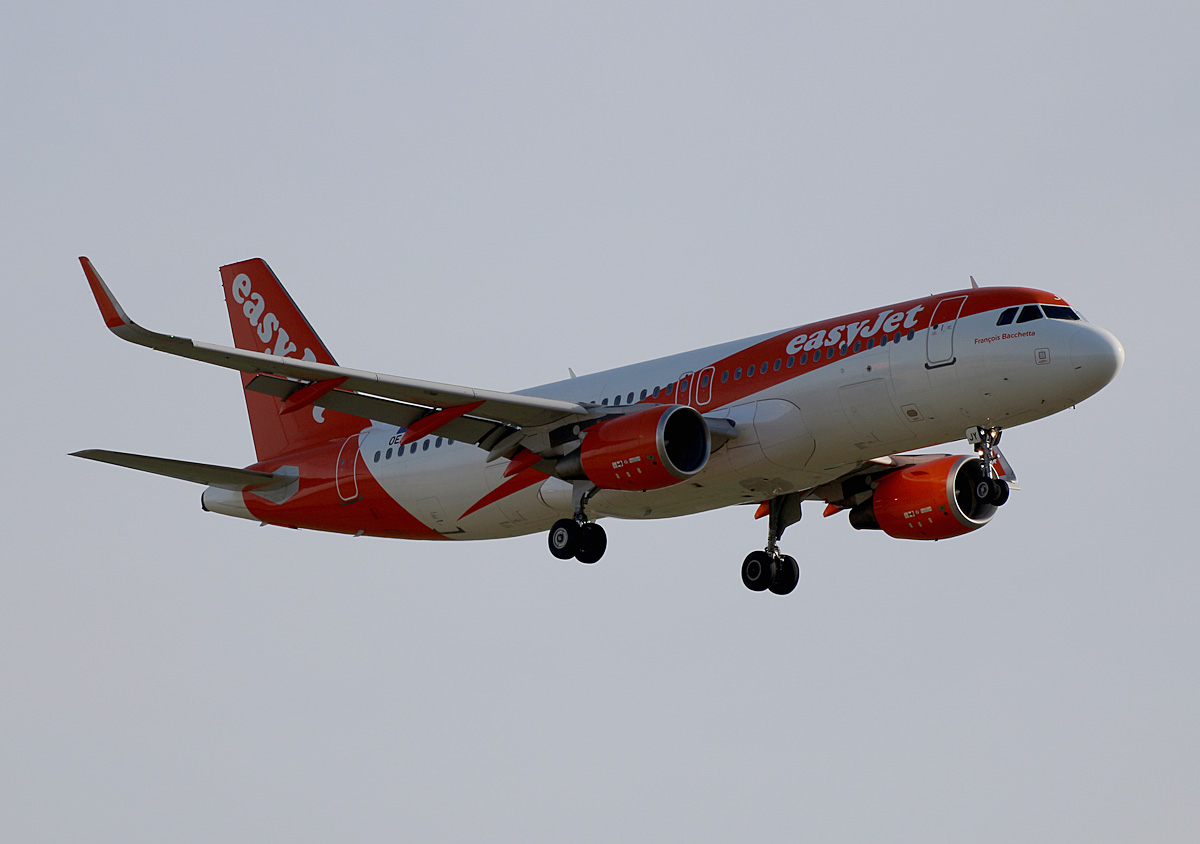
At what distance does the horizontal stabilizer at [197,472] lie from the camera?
119 feet

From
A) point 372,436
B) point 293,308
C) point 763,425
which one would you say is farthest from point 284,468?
point 763,425

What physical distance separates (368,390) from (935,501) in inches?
523

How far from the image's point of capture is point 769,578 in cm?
4056

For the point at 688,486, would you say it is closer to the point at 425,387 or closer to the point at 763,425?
the point at 763,425

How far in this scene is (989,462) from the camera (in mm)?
34312

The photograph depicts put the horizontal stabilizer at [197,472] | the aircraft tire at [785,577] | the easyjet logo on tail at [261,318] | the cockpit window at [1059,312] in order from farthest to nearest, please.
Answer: the easyjet logo on tail at [261,318]
the aircraft tire at [785,577]
the horizontal stabilizer at [197,472]
the cockpit window at [1059,312]

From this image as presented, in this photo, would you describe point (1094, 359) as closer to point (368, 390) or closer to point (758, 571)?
point (758, 571)

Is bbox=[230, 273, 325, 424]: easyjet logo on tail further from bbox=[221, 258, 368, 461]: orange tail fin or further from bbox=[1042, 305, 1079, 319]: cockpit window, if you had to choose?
bbox=[1042, 305, 1079, 319]: cockpit window

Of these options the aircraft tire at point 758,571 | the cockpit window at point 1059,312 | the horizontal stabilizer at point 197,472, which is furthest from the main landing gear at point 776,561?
the horizontal stabilizer at point 197,472

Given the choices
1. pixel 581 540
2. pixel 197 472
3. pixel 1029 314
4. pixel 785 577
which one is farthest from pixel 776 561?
pixel 197 472

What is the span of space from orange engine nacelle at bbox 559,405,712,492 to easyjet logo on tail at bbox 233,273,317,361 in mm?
13252

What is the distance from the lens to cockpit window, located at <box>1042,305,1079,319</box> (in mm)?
32500

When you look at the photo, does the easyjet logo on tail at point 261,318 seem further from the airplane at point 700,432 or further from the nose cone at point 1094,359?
the nose cone at point 1094,359

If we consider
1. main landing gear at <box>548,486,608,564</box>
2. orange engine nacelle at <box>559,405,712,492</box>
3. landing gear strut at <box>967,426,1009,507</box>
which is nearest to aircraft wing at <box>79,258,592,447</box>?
orange engine nacelle at <box>559,405,712,492</box>
